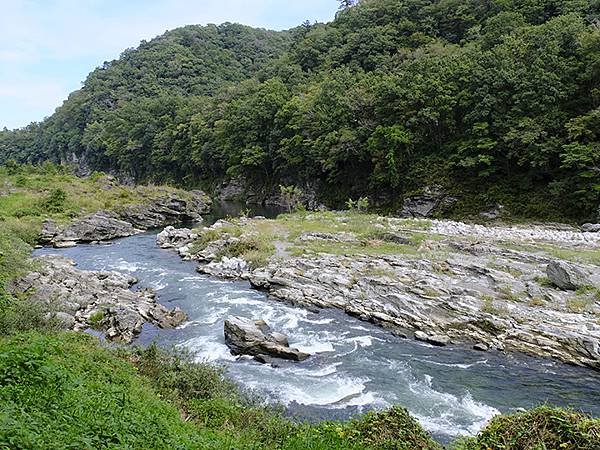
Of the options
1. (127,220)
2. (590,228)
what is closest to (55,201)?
(127,220)

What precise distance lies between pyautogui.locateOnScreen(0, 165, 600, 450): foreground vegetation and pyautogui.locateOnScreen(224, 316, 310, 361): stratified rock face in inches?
109

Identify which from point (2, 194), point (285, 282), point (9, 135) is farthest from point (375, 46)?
point (9, 135)

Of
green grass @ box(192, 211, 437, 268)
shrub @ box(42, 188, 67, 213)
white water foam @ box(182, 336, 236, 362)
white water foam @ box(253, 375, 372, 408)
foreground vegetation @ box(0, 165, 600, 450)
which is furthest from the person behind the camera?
shrub @ box(42, 188, 67, 213)

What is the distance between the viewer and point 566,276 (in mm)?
18641

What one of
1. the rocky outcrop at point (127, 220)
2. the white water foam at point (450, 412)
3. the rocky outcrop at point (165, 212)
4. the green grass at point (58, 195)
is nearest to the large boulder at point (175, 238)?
the rocky outcrop at point (127, 220)

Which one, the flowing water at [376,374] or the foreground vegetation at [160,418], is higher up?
the foreground vegetation at [160,418]

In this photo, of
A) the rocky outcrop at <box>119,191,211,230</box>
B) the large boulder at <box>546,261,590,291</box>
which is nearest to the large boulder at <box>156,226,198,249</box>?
the rocky outcrop at <box>119,191,211,230</box>

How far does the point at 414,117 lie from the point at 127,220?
27.6 meters

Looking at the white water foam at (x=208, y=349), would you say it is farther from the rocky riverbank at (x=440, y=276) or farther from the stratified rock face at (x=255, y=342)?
the rocky riverbank at (x=440, y=276)

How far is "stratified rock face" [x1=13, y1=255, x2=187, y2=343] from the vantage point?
16225 mm

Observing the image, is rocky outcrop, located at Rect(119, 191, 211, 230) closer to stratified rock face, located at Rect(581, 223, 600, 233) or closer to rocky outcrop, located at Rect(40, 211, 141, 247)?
rocky outcrop, located at Rect(40, 211, 141, 247)

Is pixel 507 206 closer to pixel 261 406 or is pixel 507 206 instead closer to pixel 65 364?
pixel 261 406

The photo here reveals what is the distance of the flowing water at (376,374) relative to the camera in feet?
39.2

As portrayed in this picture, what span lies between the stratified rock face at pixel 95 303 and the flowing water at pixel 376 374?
30.0 inches
